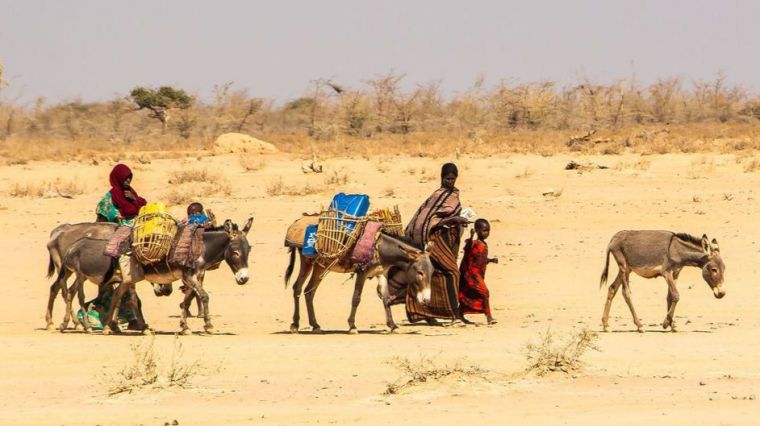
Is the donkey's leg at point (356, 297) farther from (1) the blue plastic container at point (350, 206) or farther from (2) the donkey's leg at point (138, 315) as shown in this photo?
(2) the donkey's leg at point (138, 315)

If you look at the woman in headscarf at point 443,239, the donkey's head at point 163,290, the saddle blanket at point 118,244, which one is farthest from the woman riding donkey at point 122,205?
the woman in headscarf at point 443,239

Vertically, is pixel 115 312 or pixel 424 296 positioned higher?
pixel 424 296

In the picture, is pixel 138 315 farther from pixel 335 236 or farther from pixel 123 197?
pixel 335 236

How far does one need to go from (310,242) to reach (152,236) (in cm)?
181

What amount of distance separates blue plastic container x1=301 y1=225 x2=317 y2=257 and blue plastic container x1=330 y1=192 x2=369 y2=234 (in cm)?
34

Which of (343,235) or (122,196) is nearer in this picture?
(343,235)

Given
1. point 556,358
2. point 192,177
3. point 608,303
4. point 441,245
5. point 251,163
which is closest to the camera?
point 556,358

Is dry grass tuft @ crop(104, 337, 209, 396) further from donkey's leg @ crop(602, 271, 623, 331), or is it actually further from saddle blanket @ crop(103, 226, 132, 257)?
donkey's leg @ crop(602, 271, 623, 331)

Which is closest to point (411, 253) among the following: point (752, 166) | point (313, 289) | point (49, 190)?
point (313, 289)

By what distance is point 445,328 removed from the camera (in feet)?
55.9

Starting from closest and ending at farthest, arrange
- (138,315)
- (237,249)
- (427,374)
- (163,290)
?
(427,374), (237,249), (138,315), (163,290)

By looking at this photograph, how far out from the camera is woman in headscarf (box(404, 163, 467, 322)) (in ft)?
55.1

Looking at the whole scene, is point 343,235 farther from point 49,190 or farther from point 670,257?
point 49,190

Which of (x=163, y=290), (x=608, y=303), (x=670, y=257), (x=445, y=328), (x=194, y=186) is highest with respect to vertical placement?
(x=194, y=186)
